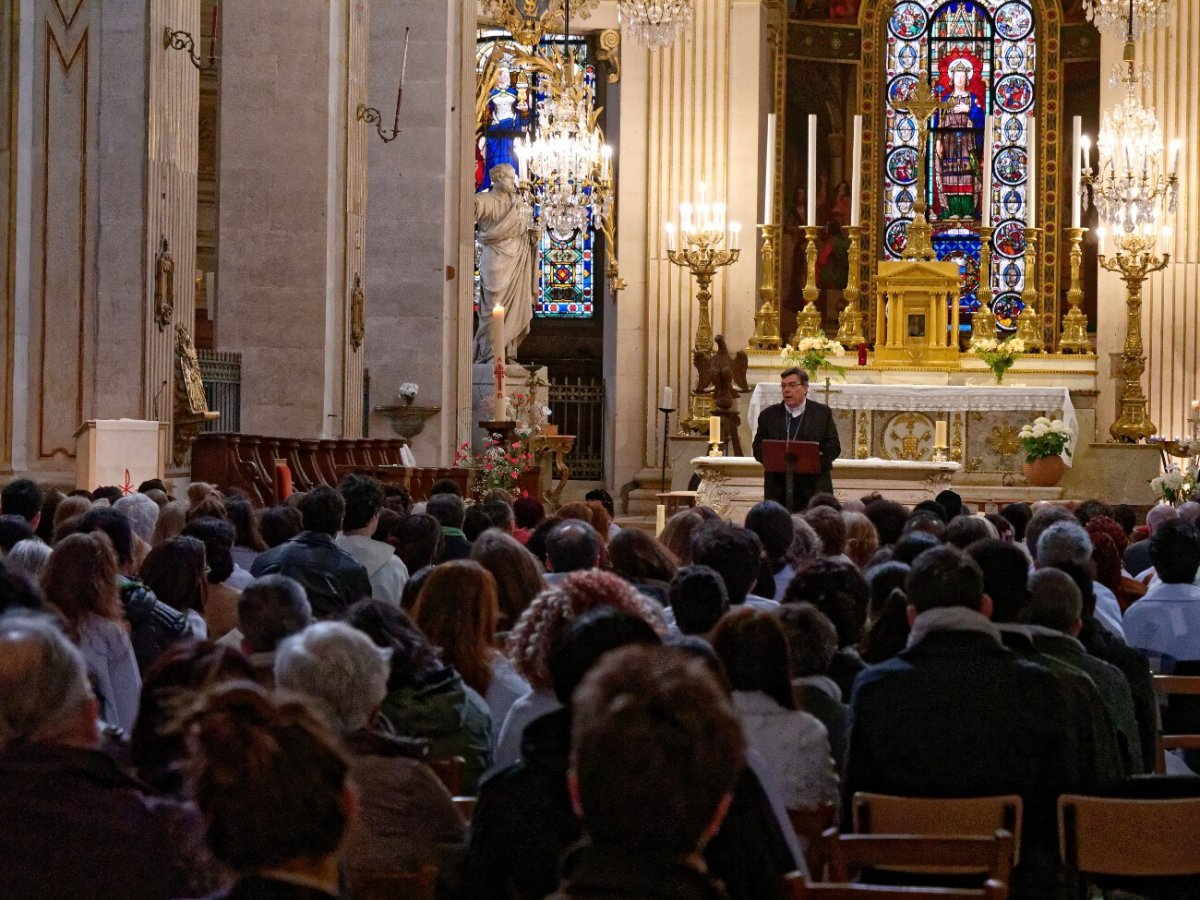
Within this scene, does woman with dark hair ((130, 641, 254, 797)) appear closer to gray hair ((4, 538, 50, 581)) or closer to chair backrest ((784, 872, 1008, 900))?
chair backrest ((784, 872, 1008, 900))

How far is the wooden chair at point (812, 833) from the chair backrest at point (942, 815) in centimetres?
16

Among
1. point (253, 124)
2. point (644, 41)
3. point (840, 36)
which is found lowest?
point (253, 124)

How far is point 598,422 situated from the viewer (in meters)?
26.4

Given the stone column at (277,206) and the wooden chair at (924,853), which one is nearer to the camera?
the wooden chair at (924,853)

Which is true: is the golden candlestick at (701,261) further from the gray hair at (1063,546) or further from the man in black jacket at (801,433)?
the gray hair at (1063,546)

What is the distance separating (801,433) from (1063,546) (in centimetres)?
551

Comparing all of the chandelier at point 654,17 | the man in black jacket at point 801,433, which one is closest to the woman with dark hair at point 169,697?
the man in black jacket at point 801,433

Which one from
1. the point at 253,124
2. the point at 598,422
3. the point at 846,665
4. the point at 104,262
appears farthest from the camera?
the point at 598,422

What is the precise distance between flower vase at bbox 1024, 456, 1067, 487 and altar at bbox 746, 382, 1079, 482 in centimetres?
75

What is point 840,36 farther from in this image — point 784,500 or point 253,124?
point 784,500

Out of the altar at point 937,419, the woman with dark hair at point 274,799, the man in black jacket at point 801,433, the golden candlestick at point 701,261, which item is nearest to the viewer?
the woman with dark hair at point 274,799

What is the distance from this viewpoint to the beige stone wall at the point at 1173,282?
23.4m

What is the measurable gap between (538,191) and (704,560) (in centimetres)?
1578

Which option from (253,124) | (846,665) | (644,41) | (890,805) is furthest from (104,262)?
(890,805)
